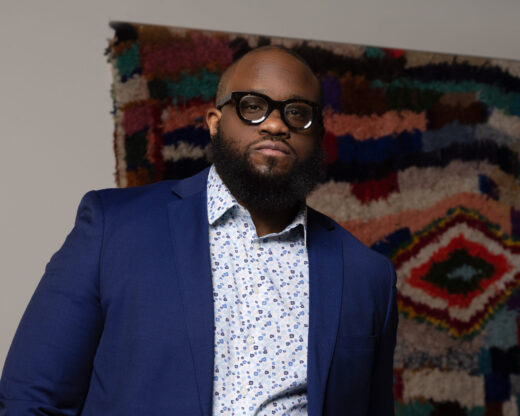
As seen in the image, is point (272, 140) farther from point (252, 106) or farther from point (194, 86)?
point (194, 86)

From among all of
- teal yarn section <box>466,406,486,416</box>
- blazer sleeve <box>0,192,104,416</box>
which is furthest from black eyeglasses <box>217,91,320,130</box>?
teal yarn section <box>466,406,486,416</box>

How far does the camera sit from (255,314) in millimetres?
1206

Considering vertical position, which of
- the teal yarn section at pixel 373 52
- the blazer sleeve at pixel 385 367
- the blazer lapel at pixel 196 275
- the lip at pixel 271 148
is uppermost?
the teal yarn section at pixel 373 52

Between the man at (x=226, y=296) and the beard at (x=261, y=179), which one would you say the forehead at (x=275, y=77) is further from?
the beard at (x=261, y=179)

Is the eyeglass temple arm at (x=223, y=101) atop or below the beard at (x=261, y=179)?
atop

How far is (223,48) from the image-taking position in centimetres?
202

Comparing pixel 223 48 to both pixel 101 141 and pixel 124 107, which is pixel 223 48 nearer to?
pixel 124 107

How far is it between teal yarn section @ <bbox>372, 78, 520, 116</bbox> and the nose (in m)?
1.02

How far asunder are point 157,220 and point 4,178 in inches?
32.5

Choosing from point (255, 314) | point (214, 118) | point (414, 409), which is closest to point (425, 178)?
point (414, 409)

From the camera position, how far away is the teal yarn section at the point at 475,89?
7.27 feet

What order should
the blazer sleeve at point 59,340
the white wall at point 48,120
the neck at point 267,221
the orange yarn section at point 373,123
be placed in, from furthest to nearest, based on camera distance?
1. the orange yarn section at point 373,123
2. the white wall at point 48,120
3. the neck at point 267,221
4. the blazer sleeve at point 59,340

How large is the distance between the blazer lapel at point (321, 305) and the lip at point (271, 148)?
231 mm

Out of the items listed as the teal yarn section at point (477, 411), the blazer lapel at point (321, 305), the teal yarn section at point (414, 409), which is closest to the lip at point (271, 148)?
the blazer lapel at point (321, 305)
